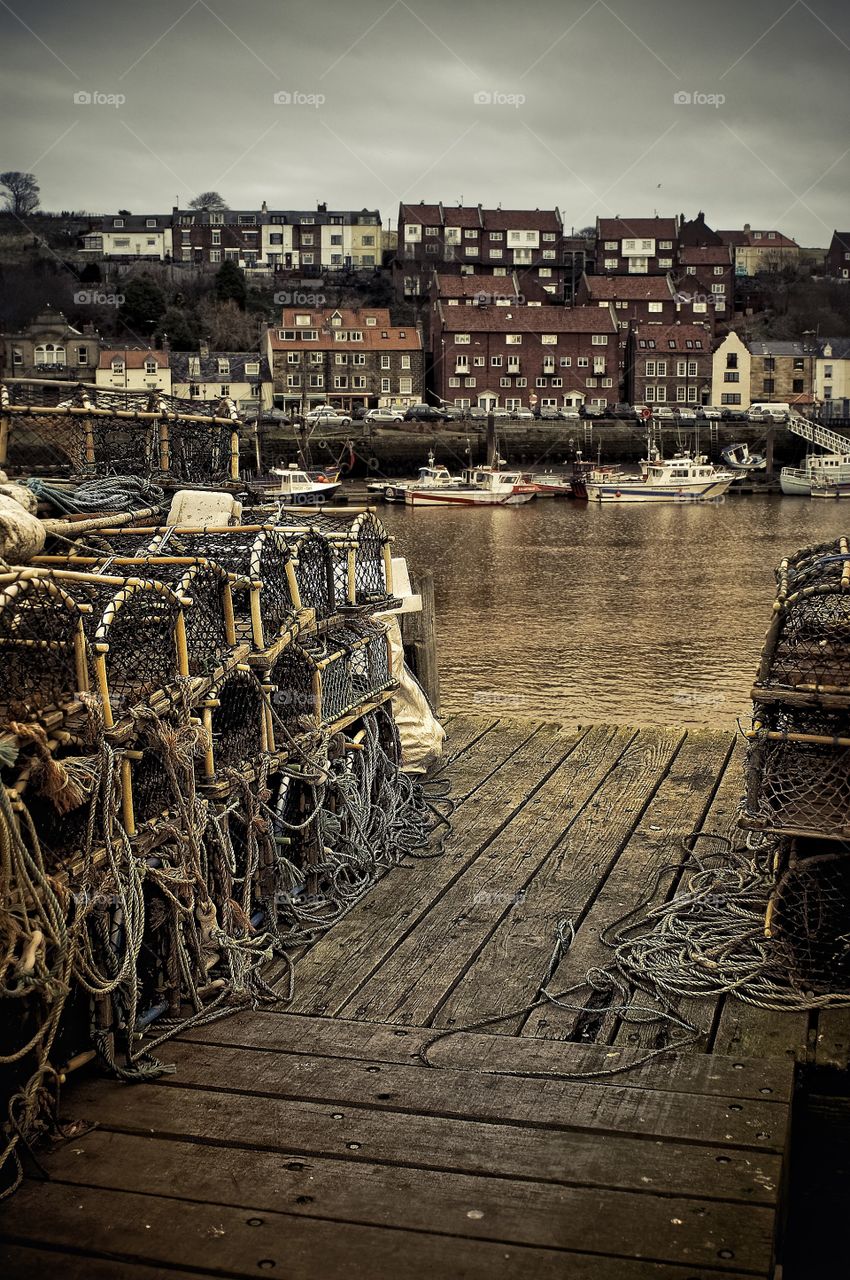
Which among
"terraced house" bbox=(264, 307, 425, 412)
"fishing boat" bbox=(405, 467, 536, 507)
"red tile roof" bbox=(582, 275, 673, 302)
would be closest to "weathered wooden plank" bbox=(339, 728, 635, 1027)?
"fishing boat" bbox=(405, 467, 536, 507)

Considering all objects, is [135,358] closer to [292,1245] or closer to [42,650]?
[42,650]

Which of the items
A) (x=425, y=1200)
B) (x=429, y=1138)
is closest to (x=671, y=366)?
(x=429, y=1138)

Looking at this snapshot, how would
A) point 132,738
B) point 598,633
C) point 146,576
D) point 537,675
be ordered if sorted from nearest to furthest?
point 132,738
point 146,576
point 537,675
point 598,633

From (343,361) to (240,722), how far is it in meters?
67.4

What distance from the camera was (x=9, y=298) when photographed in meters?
87.0

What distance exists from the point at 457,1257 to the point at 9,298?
91846 mm

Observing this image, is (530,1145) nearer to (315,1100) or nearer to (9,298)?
(315,1100)

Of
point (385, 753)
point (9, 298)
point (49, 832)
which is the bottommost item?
point (385, 753)

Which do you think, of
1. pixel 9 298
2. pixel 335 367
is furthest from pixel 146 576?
pixel 9 298

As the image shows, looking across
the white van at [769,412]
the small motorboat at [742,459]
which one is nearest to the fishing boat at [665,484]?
the small motorboat at [742,459]

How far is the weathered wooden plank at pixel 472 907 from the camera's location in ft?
16.4

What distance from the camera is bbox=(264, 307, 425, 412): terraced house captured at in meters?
70.0

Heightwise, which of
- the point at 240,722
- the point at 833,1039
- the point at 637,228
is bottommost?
the point at 833,1039

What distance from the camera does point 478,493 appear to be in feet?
156
